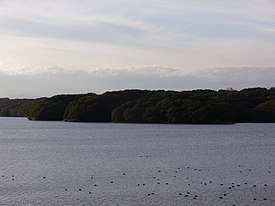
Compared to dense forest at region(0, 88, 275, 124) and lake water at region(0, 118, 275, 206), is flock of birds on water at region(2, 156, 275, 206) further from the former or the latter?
dense forest at region(0, 88, 275, 124)

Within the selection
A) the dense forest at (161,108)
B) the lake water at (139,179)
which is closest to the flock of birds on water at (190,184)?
the lake water at (139,179)

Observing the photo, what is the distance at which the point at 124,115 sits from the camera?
502ft

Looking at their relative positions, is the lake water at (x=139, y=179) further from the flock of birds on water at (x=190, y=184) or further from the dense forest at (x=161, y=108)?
the dense forest at (x=161, y=108)

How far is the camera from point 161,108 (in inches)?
5546

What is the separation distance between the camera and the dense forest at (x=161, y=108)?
449ft

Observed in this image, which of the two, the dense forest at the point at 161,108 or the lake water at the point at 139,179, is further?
the dense forest at the point at 161,108

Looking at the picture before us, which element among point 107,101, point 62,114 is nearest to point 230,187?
point 107,101

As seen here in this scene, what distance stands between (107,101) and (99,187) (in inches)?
5166

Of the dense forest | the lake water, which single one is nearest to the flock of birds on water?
the lake water

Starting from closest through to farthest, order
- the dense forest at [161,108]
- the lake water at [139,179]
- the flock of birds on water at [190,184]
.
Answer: the lake water at [139,179], the flock of birds on water at [190,184], the dense forest at [161,108]

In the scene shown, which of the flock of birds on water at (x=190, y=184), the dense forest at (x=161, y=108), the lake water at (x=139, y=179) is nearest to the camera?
the lake water at (x=139, y=179)

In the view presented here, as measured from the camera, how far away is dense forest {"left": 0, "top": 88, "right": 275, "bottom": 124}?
449ft

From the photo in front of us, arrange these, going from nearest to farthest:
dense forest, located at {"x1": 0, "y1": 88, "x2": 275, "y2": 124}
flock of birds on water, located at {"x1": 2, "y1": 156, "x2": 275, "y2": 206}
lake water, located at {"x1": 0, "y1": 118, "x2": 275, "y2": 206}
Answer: lake water, located at {"x1": 0, "y1": 118, "x2": 275, "y2": 206} < flock of birds on water, located at {"x1": 2, "y1": 156, "x2": 275, "y2": 206} < dense forest, located at {"x1": 0, "y1": 88, "x2": 275, "y2": 124}

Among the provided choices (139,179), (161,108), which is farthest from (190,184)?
(161,108)
